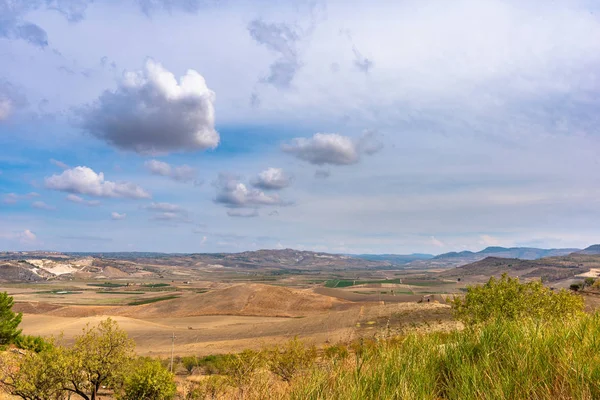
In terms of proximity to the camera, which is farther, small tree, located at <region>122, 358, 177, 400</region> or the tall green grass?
small tree, located at <region>122, 358, 177, 400</region>

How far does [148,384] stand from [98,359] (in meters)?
5.46

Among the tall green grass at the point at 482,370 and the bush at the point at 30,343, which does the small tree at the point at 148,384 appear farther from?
the tall green grass at the point at 482,370

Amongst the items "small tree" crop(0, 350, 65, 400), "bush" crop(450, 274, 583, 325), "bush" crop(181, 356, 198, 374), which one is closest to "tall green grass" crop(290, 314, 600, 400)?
"bush" crop(450, 274, 583, 325)

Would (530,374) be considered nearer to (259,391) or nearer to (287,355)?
(259,391)

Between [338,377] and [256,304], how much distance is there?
15713 cm

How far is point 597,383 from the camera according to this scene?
4809 millimetres

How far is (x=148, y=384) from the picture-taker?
3578 centimetres

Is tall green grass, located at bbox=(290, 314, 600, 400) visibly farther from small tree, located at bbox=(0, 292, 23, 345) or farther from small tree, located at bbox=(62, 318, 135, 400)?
small tree, located at bbox=(0, 292, 23, 345)

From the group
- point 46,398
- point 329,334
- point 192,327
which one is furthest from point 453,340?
point 192,327

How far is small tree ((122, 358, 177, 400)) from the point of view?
35.4 meters

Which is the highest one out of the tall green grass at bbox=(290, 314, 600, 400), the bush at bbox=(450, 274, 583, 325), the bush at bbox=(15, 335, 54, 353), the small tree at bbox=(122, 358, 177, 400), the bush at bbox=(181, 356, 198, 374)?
the tall green grass at bbox=(290, 314, 600, 400)

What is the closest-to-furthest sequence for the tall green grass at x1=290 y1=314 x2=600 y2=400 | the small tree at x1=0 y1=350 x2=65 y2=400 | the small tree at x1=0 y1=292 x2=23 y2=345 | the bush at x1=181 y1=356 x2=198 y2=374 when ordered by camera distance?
the tall green grass at x1=290 y1=314 x2=600 y2=400, the small tree at x1=0 y1=350 x2=65 y2=400, the small tree at x1=0 y1=292 x2=23 y2=345, the bush at x1=181 y1=356 x2=198 y2=374

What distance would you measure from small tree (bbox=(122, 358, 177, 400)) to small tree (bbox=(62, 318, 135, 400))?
128cm

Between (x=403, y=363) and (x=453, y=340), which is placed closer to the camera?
(x=403, y=363)
